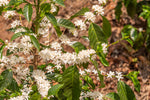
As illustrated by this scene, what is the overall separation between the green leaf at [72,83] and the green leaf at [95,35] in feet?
0.70

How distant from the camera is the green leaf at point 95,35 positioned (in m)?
1.14

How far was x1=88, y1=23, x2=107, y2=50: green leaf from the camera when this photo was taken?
1.14 m

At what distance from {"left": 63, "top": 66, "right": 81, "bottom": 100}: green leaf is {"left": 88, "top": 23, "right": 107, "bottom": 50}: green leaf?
0.21 meters

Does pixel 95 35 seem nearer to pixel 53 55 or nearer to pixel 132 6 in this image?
pixel 53 55

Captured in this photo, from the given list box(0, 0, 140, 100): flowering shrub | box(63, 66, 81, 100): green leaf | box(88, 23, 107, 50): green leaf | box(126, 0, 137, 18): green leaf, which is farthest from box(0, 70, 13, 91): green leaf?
box(126, 0, 137, 18): green leaf

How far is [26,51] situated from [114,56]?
1.73 m

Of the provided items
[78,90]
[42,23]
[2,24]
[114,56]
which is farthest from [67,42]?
[114,56]

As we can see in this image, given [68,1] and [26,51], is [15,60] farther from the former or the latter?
[68,1]

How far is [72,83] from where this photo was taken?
3.34ft

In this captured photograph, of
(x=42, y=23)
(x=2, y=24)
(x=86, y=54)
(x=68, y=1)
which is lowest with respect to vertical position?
(x=86, y=54)

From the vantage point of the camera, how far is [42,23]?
3.71ft

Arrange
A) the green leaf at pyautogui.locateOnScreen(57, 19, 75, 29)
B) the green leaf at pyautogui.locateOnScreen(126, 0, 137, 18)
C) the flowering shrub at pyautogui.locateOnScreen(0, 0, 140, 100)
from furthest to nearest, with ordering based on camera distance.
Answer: the green leaf at pyautogui.locateOnScreen(126, 0, 137, 18) → the green leaf at pyautogui.locateOnScreen(57, 19, 75, 29) → the flowering shrub at pyautogui.locateOnScreen(0, 0, 140, 100)

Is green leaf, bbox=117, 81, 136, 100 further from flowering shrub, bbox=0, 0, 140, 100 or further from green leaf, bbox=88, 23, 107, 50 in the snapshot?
green leaf, bbox=88, 23, 107, 50

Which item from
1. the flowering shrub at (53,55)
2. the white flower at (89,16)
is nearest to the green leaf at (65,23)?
the flowering shrub at (53,55)
